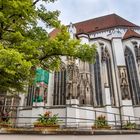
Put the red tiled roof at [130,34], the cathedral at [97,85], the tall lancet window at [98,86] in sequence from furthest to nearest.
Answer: the red tiled roof at [130,34], the tall lancet window at [98,86], the cathedral at [97,85]

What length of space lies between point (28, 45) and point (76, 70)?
Answer: 14965 mm

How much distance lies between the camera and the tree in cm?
697

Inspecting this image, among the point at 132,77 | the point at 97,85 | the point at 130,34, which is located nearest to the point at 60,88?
the point at 97,85

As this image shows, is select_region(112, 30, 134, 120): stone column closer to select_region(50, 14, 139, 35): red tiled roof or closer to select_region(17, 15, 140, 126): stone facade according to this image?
select_region(17, 15, 140, 126): stone facade

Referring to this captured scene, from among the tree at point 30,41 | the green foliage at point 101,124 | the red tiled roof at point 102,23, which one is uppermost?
the red tiled roof at point 102,23

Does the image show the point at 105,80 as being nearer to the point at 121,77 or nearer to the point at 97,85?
the point at 97,85

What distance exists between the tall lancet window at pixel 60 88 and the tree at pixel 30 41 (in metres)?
14.0

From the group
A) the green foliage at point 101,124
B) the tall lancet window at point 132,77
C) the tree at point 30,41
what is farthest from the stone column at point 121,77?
the tree at point 30,41

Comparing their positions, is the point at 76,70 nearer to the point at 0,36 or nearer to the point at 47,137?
the point at 0,36

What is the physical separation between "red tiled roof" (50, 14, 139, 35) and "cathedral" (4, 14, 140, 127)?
16.6 feet

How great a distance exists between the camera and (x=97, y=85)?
23.0m

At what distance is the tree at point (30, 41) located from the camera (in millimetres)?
6973

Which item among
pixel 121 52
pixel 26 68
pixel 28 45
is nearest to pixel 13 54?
pixel 26 68

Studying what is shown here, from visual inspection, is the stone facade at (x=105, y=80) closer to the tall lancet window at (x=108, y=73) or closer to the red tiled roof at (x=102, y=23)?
the tall lancet window at (x=108, y=73)
